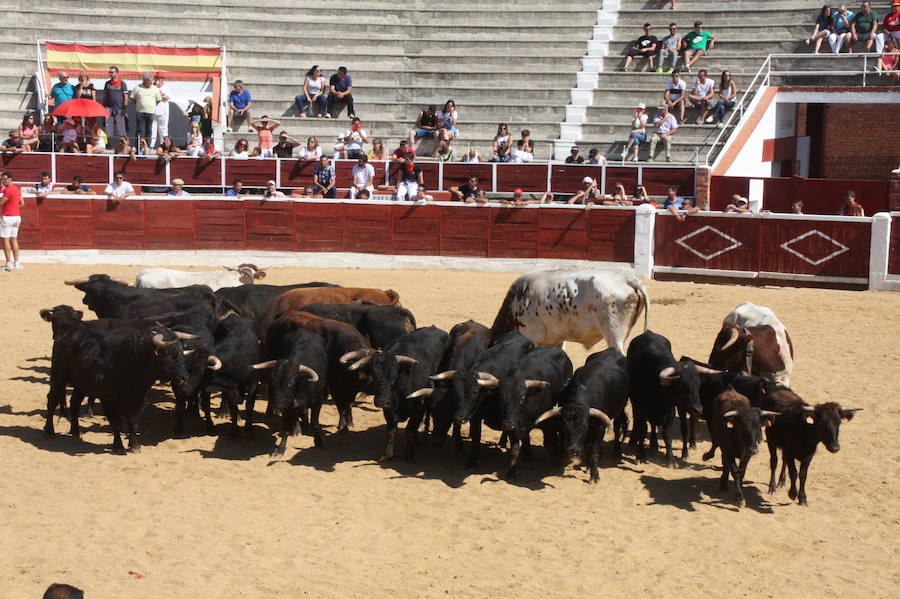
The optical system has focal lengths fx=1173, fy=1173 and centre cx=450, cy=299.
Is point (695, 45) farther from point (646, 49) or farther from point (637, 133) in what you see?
point (637, 133)

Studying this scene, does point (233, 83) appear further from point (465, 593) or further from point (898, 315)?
point (465, 593)

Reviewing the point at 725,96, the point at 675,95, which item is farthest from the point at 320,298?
the point at 725,96

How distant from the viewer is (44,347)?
46.8ft

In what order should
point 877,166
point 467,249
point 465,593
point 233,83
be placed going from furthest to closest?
point 877,166
point 233,83
point 467,249
point 465,593

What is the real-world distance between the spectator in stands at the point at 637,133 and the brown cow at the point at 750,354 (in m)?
14.3

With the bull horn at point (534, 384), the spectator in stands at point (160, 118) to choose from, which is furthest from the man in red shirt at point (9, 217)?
the bull horn at point (534, 384)

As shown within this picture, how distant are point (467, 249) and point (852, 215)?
22.2ft

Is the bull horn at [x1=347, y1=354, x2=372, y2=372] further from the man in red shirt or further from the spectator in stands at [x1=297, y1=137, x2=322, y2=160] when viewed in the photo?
the spectator in stands at [x1=297, y1=137, x2=322, y2=160]

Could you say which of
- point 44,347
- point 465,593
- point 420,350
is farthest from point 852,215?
point 465,593

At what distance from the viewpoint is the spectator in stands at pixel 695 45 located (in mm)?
26406

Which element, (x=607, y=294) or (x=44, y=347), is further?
(x=44, y=347)

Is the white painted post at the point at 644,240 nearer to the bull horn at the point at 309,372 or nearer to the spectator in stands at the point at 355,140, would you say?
the spectator in stands at the point at 355,140

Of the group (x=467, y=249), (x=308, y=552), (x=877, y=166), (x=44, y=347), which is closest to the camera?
(x=308, y=552)

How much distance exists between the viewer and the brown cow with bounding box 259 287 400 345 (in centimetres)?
1249
